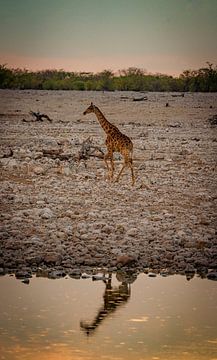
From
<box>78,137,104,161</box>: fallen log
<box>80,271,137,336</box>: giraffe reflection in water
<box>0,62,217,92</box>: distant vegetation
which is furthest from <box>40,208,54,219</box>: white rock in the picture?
<box>0,62,217,92</box>: distant vegetation

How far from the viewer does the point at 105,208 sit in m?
11.1

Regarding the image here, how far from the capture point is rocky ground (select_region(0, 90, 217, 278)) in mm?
9000

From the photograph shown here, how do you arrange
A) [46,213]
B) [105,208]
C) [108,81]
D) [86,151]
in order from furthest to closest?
[108,81]
[86,151]
[105,208]
[46,213]

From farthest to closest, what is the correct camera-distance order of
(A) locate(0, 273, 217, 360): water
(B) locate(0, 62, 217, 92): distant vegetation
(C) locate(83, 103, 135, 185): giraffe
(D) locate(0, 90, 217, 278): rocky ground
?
1. (B) locate(0, 62, 217, 92): distant vegetation
2. (C) locate(83, 103, 135, 185): giraffe
3. (D) locate(0, 90, 217, 278): rocky ground
4. (A) locate(0, 273, 217, 360): water

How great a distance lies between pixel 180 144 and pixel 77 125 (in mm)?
5333

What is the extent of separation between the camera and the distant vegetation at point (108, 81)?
4166cm

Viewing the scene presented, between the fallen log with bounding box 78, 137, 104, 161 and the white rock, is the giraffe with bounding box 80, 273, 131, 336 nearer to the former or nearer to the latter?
the white rock

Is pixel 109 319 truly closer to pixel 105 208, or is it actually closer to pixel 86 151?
pixel 105 208

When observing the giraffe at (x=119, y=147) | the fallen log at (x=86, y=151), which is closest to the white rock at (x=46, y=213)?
the giraffe at (x=119, y=147)

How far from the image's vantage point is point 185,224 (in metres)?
10.4

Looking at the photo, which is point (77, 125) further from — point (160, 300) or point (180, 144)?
point (160, 300)

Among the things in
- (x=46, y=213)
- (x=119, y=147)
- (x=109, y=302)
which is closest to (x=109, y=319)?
(x=109, y=302)

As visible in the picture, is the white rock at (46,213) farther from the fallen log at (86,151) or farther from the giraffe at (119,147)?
the fallen log at (86,151)

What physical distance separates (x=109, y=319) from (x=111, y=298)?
23.3 inches
